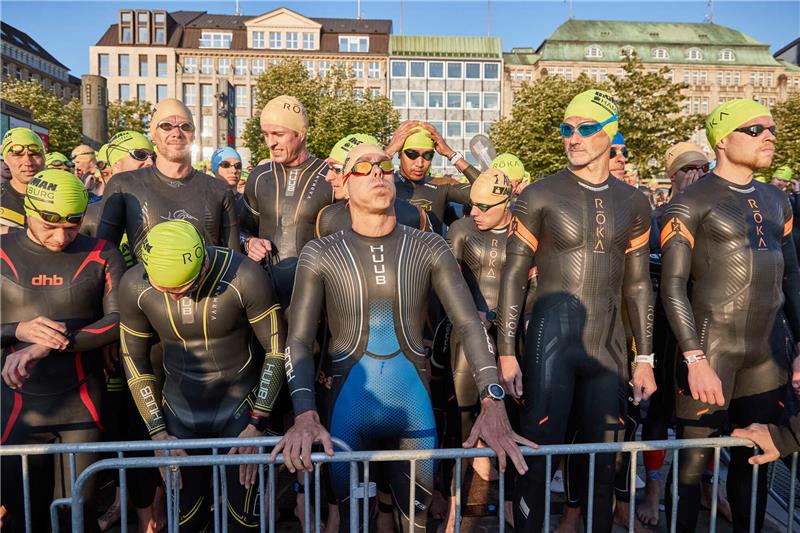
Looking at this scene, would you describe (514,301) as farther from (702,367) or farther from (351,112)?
(351,112)

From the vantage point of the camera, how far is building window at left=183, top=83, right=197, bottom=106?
70.0m

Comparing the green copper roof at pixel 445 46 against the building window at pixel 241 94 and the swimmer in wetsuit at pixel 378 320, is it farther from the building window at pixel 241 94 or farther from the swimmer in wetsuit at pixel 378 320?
the swimmer in wetsuit at pixel 378 320

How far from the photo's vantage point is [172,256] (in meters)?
3.42

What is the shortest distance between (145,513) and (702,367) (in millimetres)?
4103

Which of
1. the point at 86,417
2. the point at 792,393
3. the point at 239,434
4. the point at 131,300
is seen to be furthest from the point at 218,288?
the point at 792,393

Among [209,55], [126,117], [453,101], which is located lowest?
[126,117]

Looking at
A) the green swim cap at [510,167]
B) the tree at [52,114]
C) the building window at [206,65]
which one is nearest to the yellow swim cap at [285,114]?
the green swim cap at [510,167]

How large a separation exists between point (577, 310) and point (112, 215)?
385 cm

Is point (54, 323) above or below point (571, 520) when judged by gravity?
above

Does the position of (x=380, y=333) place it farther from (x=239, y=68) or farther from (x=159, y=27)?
(x=159, y=27)

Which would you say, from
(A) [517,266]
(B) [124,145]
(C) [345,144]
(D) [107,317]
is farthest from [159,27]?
(A) [517,266]

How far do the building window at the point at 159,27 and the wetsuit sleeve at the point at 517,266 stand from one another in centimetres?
7654

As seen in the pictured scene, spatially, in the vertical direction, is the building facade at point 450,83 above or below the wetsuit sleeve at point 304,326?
above

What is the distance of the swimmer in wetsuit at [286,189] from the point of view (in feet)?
17.9
